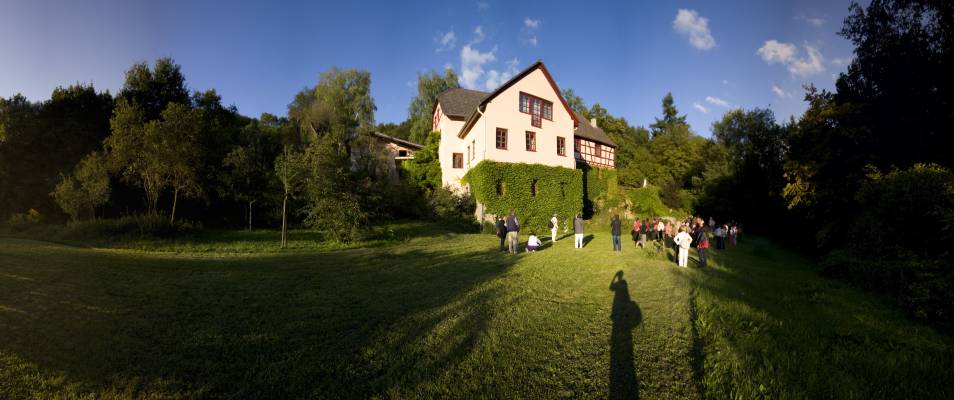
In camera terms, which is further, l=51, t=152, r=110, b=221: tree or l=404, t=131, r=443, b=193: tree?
l=404, t=131, r=443, b=193: tree

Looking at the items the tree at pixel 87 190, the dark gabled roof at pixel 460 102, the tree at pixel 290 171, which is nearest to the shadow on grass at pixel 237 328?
the tree at pixel 290 171

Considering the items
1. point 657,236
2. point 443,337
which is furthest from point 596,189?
point 443,337

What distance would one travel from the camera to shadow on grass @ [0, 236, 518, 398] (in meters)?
4.44

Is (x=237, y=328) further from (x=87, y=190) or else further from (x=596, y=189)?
(x=596, y=189)

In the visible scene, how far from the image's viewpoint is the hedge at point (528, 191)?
27625mm

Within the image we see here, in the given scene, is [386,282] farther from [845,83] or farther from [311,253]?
[845,83]

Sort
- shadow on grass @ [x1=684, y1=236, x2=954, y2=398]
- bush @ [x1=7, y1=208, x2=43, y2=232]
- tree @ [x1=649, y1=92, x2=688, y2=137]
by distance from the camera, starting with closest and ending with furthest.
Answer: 1. shadow on grass @ [x1=684, y1=236, x2=954, y2=398]
2. bush @ [x1=7, y1=208, x2=43, y2=232]
3. tree @ [x1=649, y1=92, x2=688, y2=137]

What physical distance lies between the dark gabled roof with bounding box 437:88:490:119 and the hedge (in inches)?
304

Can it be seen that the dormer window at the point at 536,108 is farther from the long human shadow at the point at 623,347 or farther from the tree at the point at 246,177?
the long human shadow at the point at 623,347

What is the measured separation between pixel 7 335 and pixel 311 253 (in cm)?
1135

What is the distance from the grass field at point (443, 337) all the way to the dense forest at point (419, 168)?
209 inches

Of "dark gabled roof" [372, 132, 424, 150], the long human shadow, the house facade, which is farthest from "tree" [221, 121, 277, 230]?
the long human shadow

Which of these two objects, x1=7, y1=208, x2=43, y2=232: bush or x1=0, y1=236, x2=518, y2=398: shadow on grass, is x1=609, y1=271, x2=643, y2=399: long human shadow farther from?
x1=7, y1=208, x2=43, y2=232: bush

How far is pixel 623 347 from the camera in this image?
5.87m
